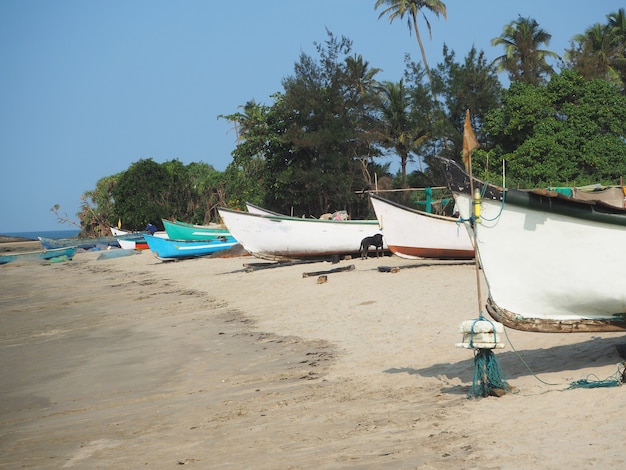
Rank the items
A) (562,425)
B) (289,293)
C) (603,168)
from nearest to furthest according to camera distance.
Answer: (562,425), (289,293), (603,168)

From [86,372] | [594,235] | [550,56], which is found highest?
[550,56]

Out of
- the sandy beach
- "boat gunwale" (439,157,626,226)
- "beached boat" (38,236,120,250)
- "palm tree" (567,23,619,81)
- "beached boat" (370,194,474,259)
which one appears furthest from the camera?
"beached boat" (38,236,120,250)

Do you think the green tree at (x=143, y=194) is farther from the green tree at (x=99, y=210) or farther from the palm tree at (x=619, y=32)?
the palm tree at (x=619, y=32)

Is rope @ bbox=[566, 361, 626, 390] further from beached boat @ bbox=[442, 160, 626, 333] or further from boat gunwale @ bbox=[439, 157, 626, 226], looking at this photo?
boat gunwale @ bbox=[439, 157, 626, 226]

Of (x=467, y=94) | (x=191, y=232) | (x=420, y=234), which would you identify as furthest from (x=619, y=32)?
(x=420, y=234)

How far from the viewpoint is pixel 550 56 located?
44.6 m

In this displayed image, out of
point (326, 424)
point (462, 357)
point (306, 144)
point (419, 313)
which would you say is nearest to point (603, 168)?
point (306, 144)

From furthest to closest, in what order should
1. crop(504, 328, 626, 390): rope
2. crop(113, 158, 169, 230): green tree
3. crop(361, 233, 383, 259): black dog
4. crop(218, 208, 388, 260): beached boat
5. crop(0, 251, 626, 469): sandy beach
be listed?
1. crop(113, 158, 169, 230): green tree
2. crop(218, 208, 388, 260): beached boat
3. crop(361, 233, 383, 259): black dog
4. crop(504, 328, 626, 390): rope
5. crop(0, 251, 626, 469): sandy beach

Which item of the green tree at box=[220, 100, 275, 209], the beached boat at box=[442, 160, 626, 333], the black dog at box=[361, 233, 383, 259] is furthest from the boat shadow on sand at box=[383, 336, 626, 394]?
the green tree at box=[220, 100, 275, 209]

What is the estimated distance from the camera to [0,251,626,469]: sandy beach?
212 inches

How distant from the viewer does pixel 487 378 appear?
Answer: 21.1 ft

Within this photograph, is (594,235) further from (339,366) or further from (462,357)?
(339,366)

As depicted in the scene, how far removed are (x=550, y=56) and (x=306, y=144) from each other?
19.9 m

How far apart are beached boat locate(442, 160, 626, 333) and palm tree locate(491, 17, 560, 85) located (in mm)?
32525
